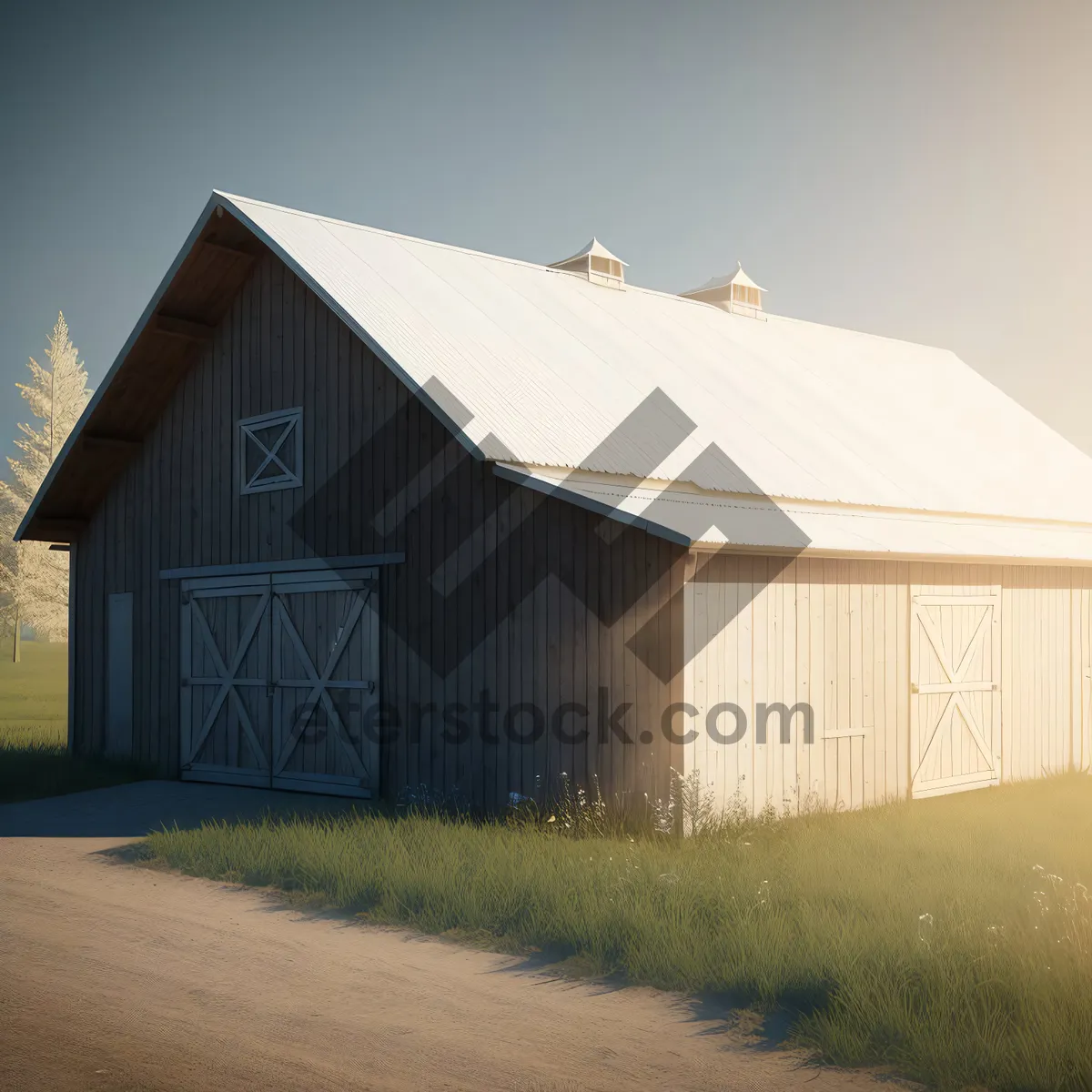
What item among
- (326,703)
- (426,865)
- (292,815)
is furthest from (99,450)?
(426,865)

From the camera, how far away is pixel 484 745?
40.8ft

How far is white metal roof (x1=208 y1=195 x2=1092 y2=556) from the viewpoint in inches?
523

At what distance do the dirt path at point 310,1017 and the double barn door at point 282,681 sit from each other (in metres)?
5.10

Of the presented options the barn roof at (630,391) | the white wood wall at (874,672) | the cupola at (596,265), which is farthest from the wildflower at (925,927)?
the cupola at (596,265)

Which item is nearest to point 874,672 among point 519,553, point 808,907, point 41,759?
point 519,553

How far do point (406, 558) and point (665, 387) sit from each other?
4.15 m

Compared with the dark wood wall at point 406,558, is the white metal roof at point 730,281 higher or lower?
higher

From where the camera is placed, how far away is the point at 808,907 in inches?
317

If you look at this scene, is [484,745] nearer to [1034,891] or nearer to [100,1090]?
[1034,891]

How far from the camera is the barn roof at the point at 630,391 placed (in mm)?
13273

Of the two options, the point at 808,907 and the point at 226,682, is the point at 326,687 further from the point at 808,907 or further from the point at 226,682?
the point at 808,907

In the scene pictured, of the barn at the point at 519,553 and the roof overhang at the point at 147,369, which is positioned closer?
the barn at the point at 519,553

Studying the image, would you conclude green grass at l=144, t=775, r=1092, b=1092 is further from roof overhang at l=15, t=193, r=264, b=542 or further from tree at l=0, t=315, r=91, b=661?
tree at l=0, t=315, r=91, b=661

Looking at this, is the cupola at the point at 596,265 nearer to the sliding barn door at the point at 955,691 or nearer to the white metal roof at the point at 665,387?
the white metal roof at the point at 665,387
